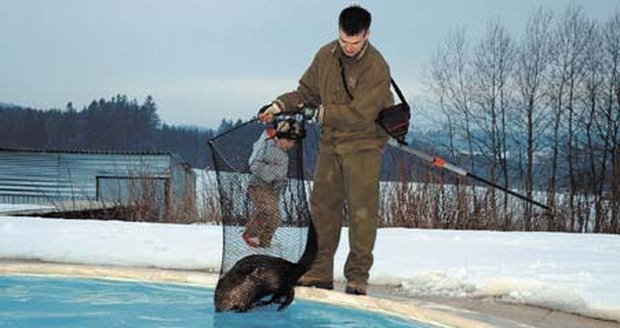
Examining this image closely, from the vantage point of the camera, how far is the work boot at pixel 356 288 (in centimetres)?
386

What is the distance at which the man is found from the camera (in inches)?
145

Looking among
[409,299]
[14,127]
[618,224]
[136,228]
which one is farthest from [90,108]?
[409,299]

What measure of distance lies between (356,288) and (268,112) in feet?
3.03

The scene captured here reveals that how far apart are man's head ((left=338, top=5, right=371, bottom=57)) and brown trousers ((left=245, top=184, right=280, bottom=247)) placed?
792mm

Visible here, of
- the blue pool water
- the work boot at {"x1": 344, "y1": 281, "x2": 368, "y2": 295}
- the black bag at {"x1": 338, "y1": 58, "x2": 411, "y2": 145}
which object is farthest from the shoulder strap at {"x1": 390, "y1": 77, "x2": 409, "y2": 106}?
the blue pool water

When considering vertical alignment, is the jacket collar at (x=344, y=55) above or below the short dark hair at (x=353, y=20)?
below

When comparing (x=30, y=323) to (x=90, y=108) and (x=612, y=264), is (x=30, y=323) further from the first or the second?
(x=90, y=108)

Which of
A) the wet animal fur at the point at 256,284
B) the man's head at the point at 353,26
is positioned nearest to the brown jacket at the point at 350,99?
the man's head at the point at 353,26

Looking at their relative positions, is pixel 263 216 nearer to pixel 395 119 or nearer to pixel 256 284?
pixel 256 284

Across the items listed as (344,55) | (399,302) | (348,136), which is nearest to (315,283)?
(399,302)

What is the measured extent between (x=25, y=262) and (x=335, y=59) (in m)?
2.28

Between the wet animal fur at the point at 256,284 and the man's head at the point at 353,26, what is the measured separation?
1.04 meters

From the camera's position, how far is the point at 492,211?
880 cm

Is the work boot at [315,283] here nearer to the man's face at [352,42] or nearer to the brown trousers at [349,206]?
the brown trousers at [349,206]
